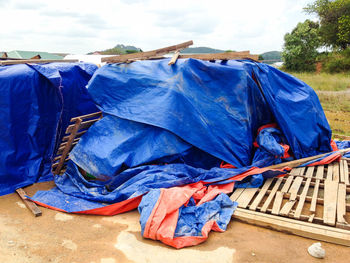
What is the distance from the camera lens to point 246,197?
362cm

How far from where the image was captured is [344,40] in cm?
2400

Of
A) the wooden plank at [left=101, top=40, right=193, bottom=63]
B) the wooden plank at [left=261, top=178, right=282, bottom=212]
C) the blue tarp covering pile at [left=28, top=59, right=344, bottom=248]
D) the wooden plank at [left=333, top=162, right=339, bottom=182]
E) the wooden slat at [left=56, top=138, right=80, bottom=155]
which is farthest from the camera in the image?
the wooden plank at [left=101, top=40, right=193, bottom=63]

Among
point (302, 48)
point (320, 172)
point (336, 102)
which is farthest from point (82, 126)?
point (302, 48)

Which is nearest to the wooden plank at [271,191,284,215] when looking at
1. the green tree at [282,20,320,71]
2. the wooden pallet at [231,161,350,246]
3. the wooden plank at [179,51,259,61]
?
the wooden pallet at [231,161,350,246]

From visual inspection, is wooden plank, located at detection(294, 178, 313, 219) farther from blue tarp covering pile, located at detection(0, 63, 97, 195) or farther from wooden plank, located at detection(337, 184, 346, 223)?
blue tarp covering pile, located at detection(0, 63, 97, 195)

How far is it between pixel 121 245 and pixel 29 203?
160cm

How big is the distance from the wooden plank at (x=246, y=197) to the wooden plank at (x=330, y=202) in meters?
0.82

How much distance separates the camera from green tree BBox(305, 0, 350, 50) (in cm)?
2350

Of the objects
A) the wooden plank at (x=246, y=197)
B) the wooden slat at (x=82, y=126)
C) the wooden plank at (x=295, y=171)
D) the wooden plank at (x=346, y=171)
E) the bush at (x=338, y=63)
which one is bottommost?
the wooden plank at (x=246, y=197)

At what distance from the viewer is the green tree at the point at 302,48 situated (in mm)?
24969

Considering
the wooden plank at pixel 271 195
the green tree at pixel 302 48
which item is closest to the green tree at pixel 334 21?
the green tree at pixel 302 48

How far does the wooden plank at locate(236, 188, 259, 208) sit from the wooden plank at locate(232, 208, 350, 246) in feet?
0.36

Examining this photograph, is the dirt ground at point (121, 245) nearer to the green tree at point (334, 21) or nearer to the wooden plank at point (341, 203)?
the wooden plank at point (341, 203)

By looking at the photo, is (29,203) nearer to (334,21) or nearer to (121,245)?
(121,245)
